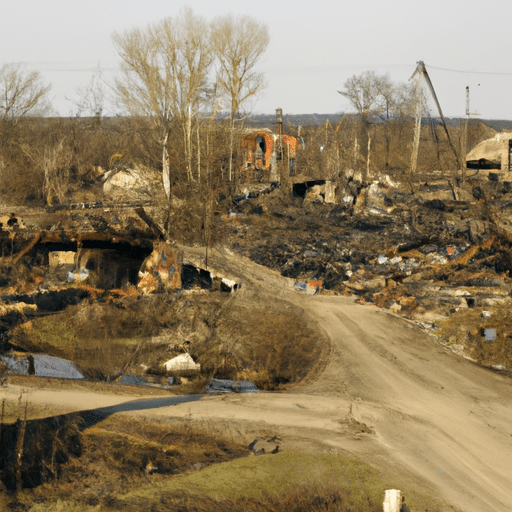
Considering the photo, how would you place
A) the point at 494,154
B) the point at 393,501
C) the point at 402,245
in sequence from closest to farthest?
the point at 393,501 < the point at 402,245 < the point at 494,154

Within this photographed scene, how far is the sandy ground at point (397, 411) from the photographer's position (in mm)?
8062

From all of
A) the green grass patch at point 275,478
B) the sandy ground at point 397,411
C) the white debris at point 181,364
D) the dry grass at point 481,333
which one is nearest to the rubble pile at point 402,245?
the dry grass at point 481,333

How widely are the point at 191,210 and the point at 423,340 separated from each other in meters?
9.41

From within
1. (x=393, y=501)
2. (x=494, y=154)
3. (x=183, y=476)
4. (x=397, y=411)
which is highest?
(x=494, y=154)

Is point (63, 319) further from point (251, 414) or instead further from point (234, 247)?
point (234, 247)

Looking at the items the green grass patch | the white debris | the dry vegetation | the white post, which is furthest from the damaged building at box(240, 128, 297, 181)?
the white post

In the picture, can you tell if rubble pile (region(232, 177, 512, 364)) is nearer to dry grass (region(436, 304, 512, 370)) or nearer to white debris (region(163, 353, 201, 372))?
dry grass (region(436, 304, 512, 370))

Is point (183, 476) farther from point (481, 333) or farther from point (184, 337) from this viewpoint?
point (481, 333)

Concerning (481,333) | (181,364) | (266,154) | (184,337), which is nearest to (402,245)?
(481,333)

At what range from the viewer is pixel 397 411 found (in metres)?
9.82

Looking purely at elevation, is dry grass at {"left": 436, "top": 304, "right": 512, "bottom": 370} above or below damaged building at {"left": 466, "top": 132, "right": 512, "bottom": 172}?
below

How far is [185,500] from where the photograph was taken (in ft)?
23.8

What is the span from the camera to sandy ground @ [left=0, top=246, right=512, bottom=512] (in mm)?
8062

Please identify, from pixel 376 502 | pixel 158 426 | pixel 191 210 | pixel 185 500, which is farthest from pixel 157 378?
pixel 191 210
